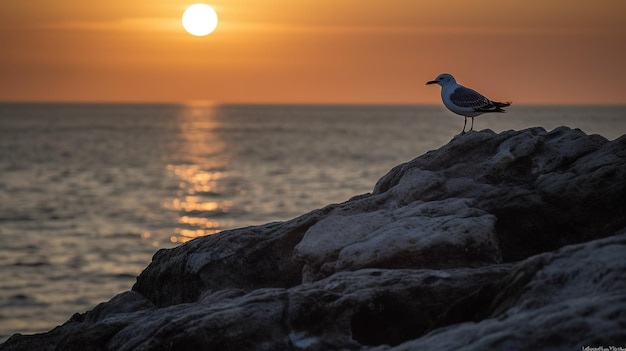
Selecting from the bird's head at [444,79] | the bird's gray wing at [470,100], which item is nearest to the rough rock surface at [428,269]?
the bird's gray wing at [470,100]

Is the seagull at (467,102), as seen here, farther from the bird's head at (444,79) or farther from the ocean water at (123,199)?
the ocean water at (123,199)

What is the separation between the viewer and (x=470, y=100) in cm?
1534

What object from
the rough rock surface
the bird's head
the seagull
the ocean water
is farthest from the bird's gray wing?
the ocean water

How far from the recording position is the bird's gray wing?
15.2 metres

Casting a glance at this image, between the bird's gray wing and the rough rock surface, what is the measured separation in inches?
68.4

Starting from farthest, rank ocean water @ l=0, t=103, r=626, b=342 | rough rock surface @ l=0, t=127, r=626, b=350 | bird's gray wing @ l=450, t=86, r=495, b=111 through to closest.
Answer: ocean water @ l=0, t=103, r=626, b=342
bird's gray wing @ l=450, t=86, r=495, b=111
rough rock surface @ l=0, t=127, r=626, b=350

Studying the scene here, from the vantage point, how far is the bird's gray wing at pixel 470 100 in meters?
15.2

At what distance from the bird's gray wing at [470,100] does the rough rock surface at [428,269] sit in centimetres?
174

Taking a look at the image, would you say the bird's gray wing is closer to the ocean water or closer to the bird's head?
the bird's head

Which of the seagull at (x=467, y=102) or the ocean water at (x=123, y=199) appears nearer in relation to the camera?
the seagull at (x=467, y=102)

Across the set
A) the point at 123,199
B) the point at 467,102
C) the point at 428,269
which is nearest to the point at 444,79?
the point at 467,102

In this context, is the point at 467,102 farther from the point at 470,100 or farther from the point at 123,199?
the point at 123,199

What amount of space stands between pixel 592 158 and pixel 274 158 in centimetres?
8947

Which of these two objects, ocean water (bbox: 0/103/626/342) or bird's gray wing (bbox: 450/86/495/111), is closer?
bird's gray wing (bbox: 450/86/495/111)
